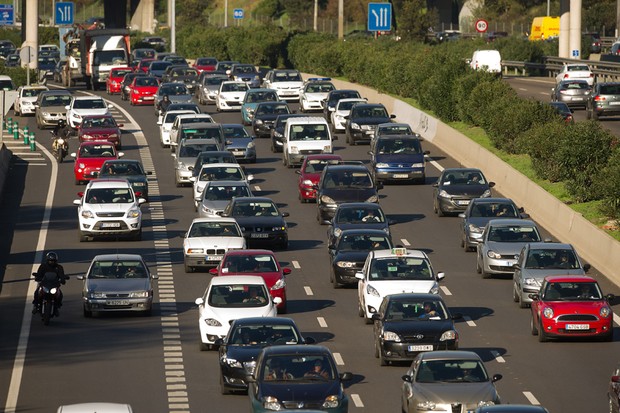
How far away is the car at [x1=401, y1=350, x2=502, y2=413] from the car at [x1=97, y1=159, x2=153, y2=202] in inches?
1117

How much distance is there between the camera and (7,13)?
330ft

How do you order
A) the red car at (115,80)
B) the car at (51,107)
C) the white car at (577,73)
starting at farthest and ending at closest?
the red car at (115,80) < the white car at (577,73) < the car at (51,107)

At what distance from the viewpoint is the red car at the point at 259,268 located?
1437 inches

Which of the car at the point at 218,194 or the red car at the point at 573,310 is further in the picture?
the car at the point at 218,194

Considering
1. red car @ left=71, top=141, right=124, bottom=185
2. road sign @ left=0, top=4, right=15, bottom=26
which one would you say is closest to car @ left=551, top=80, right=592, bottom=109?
red car @ left=71, top=141, right=124, bottom=185

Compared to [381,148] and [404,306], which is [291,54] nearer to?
[381,148]

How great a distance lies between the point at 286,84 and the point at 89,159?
2938 centimetres

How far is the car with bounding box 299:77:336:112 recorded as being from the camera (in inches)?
3113

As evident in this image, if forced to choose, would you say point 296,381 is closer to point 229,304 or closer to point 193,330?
point 229,304

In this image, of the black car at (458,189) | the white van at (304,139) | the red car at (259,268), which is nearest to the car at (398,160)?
the white van at (304,139)

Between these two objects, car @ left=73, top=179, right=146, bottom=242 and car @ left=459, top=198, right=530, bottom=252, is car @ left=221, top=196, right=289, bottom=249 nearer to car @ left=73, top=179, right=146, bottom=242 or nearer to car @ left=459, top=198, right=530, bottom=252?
car @ left=73, top=179, right=146, bottom=242

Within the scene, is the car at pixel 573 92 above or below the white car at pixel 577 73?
below

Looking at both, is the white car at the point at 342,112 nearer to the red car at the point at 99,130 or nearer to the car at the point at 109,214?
the red car at the point at 99,130

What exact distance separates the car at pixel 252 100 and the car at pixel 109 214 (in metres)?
26.4
